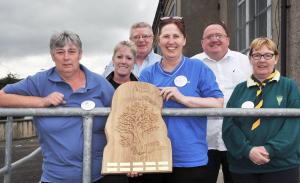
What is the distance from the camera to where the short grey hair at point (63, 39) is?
9.69 ft

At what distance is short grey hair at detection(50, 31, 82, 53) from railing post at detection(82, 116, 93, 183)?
496 millimetres

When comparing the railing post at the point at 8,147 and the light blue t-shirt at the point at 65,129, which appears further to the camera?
the railing post at the point at 8,147

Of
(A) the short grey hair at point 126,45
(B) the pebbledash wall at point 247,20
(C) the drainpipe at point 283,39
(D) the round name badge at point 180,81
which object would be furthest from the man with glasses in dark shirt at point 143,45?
(C) the drainpipe at point 283,39

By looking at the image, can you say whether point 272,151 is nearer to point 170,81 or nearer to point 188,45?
point 170,81

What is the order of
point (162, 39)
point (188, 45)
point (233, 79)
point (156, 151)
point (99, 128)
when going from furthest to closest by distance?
point (188, 45)
point (233, 79)
point (162, 39)
point (99, 128)
point (156, 151)

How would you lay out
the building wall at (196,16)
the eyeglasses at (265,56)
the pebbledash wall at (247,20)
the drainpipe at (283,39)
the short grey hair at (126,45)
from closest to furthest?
the eyeglasses at (265,56) → the short grey hair at (126,45) → the pebbledash wall at (247,20) → the drainpipe at (283,39) → the building wall at (196,16)

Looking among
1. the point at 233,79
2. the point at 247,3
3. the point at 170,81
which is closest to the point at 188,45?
the point at 247,3

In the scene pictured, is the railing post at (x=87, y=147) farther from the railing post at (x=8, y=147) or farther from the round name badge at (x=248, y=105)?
the round name badge at (x=248, y=105)

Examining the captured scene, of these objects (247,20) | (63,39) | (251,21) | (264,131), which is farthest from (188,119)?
(247,20)

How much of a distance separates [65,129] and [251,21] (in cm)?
645

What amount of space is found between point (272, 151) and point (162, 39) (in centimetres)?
99

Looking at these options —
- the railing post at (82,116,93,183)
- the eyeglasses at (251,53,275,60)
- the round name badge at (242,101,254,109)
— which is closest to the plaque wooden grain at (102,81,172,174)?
the railing post at (82,116,93,183)

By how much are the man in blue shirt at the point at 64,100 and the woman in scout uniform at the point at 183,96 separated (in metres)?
0.37

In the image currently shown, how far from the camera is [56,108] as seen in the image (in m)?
2.77
